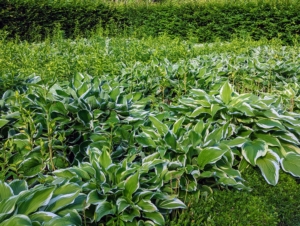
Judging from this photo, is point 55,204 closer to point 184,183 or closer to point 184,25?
point 184,183

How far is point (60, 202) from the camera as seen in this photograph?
207 centimetres

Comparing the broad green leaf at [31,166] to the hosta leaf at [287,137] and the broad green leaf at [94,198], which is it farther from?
the hosta leaf at [287,137]

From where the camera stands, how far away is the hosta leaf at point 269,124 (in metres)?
3.23

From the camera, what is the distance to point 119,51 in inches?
275

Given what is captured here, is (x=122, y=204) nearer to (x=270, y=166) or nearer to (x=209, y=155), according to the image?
(x=209, y=155)

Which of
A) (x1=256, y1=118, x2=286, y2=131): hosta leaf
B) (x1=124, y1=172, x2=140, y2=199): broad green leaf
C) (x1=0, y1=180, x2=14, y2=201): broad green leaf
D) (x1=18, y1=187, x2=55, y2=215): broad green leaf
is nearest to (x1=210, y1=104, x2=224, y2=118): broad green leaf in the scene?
(x1=256, y1=118, x2=286, y2=131): hosta leaf

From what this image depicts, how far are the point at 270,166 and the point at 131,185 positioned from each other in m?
1.30

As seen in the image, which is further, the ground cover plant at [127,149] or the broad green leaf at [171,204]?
the broad green leaf at [171,204]

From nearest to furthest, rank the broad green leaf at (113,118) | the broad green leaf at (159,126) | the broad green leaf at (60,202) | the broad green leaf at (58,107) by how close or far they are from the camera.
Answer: the broad green leaf at (60,202) → the broad green leaf at (159,126) → the broad green leaf at (58,107) → the broad green leaf at (113,118)

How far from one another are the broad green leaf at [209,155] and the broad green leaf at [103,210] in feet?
2.74

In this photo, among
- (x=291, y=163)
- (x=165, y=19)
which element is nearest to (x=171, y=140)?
(x=291, y=163)

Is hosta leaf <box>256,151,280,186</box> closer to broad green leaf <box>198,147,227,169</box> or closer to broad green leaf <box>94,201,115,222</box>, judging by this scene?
broad green leaf <box>198,147,227,169</box>

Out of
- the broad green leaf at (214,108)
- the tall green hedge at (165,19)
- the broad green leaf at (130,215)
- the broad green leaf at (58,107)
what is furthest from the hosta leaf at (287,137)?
the tall green hedge at (165,19)

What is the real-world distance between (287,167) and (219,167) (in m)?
0.64
